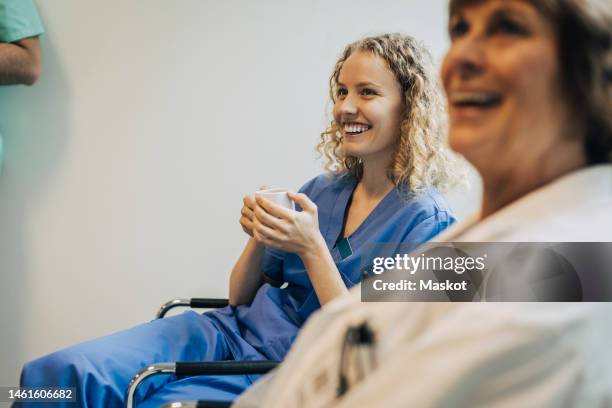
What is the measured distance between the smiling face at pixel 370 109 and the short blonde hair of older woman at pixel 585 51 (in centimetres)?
89

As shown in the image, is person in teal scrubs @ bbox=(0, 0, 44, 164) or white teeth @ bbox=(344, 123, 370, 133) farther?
person in teal scrubs @ bbox=(0, 0, 44, 164)

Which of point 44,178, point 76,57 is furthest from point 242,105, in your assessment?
point 44,178

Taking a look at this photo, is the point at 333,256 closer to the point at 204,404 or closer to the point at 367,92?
the point at 367,92

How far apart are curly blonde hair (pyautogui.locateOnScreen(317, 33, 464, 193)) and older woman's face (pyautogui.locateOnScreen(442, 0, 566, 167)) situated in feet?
2.62

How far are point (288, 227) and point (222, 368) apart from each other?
291mm

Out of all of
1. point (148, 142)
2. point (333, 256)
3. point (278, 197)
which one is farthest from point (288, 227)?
point (148, 142)

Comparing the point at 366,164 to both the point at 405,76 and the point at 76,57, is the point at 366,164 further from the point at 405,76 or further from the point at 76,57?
the point at 76,57

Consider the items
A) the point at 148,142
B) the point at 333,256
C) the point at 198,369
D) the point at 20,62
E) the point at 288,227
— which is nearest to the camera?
the point at 198,369

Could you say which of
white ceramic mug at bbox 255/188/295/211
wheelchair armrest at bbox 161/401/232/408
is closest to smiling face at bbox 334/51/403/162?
white ceramic mug at bbox 255/188/295/211

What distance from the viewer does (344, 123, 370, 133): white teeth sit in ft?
4.98

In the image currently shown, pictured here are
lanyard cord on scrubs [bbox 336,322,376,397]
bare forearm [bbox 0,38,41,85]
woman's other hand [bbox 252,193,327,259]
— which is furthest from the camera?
bare forearm [bbox 0,38,41,85]

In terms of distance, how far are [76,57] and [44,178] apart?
0.38 m

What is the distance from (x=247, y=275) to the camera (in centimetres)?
162

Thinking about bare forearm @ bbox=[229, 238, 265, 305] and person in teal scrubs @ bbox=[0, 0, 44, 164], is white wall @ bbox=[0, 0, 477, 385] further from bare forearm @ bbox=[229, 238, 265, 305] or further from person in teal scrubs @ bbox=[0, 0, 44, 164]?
bare forearm @ bbox=[229, 238, 265, 305]
